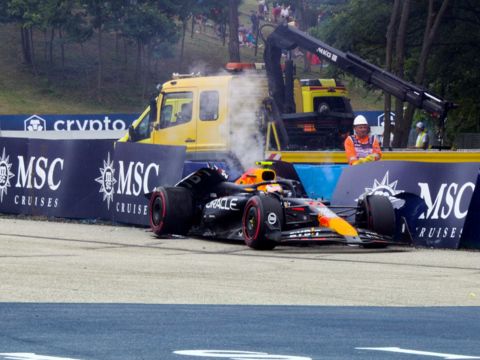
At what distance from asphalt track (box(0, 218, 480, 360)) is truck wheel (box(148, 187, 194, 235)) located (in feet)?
1.39

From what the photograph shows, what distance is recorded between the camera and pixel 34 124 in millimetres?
45312

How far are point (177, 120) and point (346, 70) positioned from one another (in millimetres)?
3829

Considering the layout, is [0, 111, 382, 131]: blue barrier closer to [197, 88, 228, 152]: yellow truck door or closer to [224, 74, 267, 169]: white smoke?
[224, 74, 267, 169]: white smoke

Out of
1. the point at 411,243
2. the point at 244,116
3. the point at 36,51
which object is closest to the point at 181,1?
the point at 36,51

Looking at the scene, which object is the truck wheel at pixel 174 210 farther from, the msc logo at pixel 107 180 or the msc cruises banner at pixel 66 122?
the msc cruises banner at pixel 66 122

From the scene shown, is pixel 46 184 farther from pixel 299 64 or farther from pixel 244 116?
pixel 299 64

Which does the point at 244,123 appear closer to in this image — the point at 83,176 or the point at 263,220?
the point at 83,176

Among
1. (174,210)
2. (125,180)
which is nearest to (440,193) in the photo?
(174,210)

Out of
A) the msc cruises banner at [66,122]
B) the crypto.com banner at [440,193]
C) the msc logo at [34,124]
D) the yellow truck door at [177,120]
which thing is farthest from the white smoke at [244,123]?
the msc logo at [34,124]

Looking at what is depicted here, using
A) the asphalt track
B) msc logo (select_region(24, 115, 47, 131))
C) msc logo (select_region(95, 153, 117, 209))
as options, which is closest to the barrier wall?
msc logo (select_region(95, 153, 117, 209))

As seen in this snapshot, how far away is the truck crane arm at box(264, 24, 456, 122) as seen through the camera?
23.8 m

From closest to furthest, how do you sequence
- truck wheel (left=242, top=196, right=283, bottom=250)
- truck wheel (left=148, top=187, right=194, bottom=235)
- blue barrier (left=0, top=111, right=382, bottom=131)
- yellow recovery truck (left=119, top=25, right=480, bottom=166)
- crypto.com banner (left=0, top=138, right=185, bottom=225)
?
1. truck wheel (left=242, top=196, right=283, bottom=250)
2. truck wheel (left=148, top=187, right=194, bottom=235)
3. crypto.com banner (left=0, top=138, right=185, bottom=225)
4. yellow recovery truck (left=119, top=25, right=480, bottom=166)
5. blue barrier (left=0, top=111, right=382, bottom=131)

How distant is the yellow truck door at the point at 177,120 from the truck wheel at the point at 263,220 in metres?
7.40

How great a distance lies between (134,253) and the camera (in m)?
15.7
